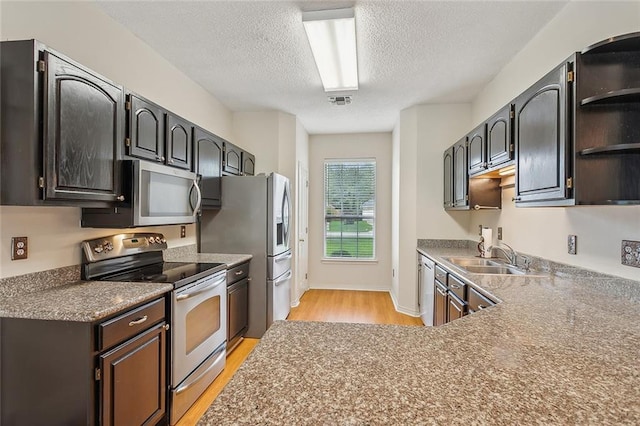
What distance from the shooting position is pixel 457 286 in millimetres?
2285

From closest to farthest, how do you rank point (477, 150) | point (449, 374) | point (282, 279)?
point (449, 374)
point (477, 150)
point (282, 279)

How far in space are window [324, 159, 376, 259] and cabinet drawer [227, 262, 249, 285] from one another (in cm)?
236

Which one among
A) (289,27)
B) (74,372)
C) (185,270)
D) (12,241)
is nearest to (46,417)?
(74,372)

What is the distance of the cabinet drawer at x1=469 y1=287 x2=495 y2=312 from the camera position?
5.71 feet

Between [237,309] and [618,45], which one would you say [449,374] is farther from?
[237,309]

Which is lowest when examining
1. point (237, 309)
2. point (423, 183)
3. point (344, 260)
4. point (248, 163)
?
point (237, 309)

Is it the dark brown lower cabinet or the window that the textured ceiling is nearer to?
the window

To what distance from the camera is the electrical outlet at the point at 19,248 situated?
1548mm

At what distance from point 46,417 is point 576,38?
359cm

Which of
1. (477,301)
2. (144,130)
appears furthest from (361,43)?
(477,301)

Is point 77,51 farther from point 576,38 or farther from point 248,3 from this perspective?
point 576,38

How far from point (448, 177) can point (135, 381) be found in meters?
3.49

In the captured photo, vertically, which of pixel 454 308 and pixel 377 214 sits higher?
pixel 377 214

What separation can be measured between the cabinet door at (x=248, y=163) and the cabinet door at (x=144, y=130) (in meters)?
1.55
